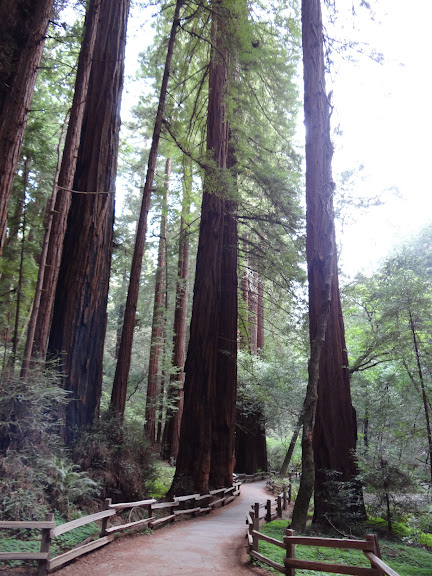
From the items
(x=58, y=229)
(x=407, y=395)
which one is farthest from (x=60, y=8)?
(x=407, y=395)

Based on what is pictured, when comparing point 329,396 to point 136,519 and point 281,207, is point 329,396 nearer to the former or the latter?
point 136,519

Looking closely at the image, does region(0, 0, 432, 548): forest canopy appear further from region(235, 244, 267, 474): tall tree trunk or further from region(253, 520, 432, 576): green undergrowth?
region(235, 244, 267, 474): tall tree trunk

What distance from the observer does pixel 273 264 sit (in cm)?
1380

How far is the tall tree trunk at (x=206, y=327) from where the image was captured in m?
10.9

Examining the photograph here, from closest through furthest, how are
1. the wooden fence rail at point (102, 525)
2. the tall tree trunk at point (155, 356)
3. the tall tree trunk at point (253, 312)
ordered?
the wooden fence rail at point (102, 525) < the tall tree trunk at point (253, 312) < the tall tree trunk at point (155, 356)

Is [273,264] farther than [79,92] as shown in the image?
Yes

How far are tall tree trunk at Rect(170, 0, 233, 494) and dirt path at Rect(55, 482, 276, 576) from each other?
2191 mm

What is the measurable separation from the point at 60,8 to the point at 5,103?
13.9 feet

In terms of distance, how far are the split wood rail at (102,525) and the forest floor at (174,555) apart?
0.45 ft

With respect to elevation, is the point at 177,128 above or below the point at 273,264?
above

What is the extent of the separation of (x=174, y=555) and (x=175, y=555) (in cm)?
1

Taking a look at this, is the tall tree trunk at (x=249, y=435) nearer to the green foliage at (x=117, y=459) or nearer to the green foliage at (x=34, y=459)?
the green foliage at (x=117, y=459)

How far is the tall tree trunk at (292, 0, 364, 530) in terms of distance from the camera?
8.23m

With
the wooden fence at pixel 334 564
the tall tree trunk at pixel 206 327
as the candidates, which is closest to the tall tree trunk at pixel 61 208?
the tall tree trunk at pixel 206 327
